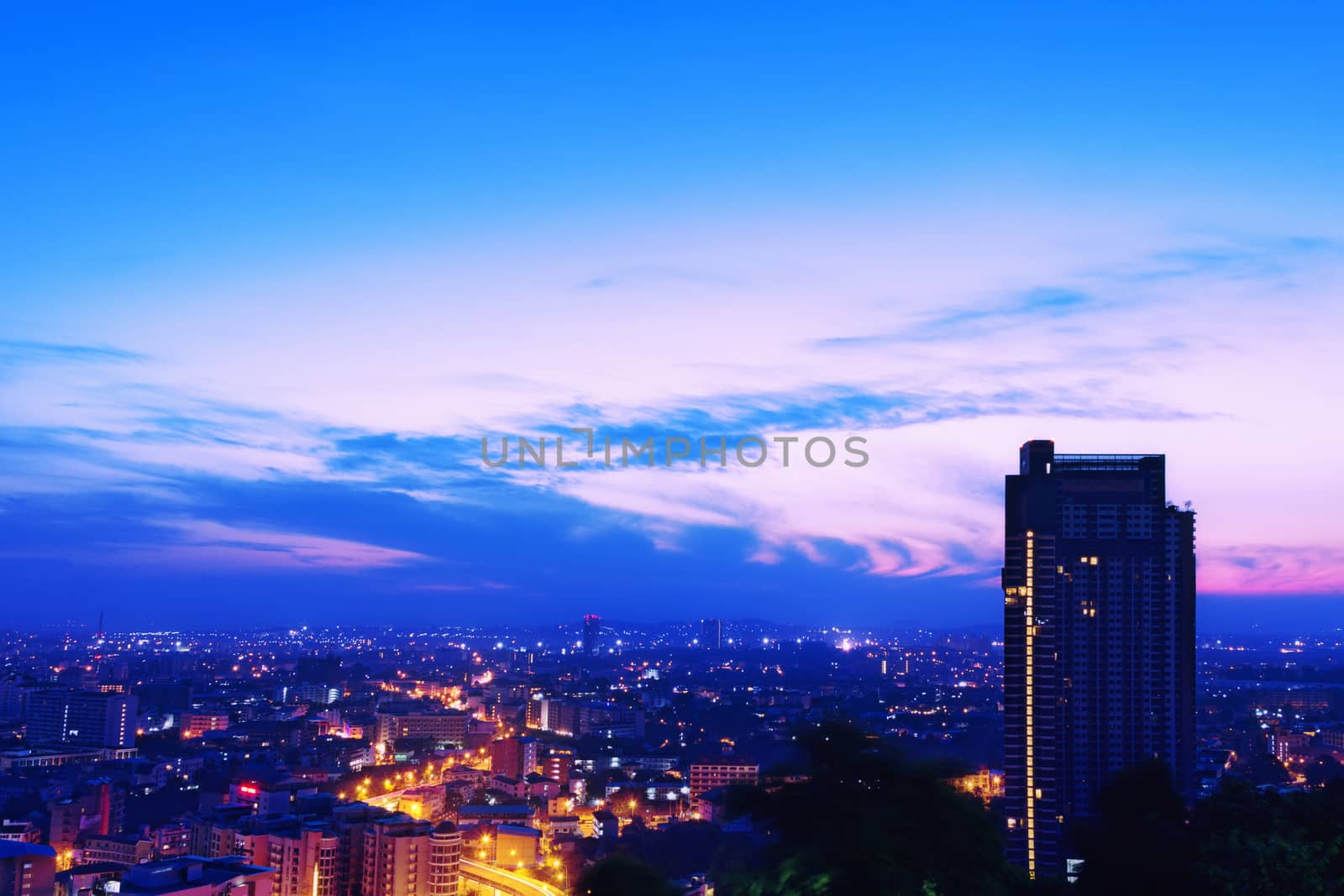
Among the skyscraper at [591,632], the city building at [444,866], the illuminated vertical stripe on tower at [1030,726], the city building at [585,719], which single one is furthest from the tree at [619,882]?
the skyscraper at [591,632]

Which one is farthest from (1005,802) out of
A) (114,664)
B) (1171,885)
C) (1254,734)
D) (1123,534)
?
(114,664)

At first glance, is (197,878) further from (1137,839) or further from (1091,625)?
(1091,625)

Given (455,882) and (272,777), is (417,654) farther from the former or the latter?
(455,882)

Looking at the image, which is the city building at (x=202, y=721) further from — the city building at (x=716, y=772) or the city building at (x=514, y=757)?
the city building at (x=716, y=772)

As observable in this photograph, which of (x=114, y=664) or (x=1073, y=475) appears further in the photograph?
(x=114, y=664)

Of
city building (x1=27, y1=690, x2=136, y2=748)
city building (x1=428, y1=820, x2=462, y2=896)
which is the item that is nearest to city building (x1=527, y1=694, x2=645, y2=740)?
city building (x1=27, y1=690, x2=136, y2=748)

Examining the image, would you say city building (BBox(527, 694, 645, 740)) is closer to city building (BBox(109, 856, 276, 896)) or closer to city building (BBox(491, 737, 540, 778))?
city building (BBox(491, 737, 540, 778))
